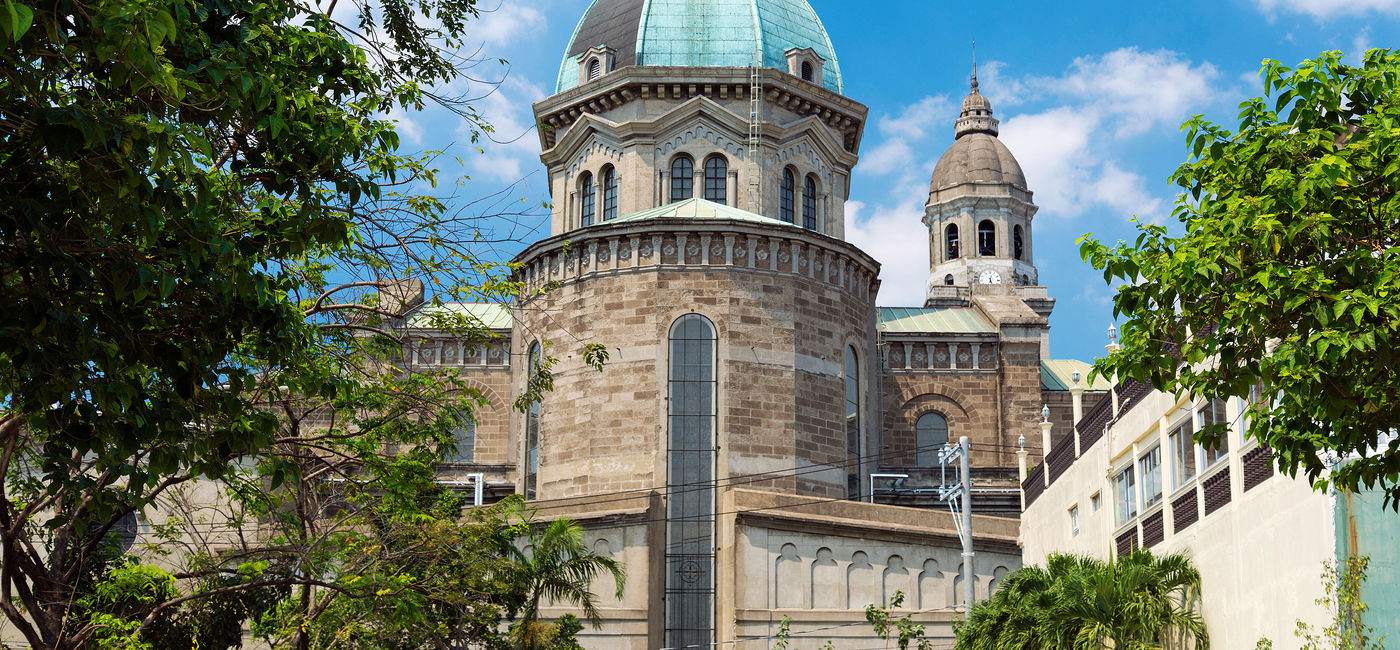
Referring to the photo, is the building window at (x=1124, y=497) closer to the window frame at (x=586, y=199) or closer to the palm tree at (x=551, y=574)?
the palm tree at (x=551, y=574)

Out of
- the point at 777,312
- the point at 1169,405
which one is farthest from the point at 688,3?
the point at 1169,405

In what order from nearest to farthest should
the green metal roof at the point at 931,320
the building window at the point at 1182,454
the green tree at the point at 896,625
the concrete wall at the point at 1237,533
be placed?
the concrete wall at the point at 1237,533 → the building window at the point at 1182,454 → the green tree at the point at 896,625 → the green metal roof at the point at 931,320

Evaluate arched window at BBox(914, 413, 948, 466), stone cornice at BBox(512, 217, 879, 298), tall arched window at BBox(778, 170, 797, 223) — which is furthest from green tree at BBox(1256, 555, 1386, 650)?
tall arched window at BBox(778, 170, 797, 223)

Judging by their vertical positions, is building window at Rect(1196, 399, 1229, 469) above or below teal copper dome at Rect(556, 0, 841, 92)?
below

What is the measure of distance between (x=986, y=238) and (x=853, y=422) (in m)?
33.0

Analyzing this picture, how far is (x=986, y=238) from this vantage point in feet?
232

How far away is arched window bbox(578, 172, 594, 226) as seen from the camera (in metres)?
45.3

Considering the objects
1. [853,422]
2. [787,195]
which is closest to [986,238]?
[787,195]

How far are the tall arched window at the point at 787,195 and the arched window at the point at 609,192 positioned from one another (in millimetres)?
5232

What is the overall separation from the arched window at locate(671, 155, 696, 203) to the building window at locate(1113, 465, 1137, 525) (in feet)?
→ 66.3

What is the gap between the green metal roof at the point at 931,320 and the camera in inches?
1889

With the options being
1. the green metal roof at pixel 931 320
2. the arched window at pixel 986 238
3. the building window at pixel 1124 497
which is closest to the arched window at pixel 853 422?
the green metal roof at pixel 931 320

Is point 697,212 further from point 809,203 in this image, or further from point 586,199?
point 809,203

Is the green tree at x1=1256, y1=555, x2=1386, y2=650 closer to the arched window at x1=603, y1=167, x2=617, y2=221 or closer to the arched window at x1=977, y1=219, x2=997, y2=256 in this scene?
the arched window at x1=603, y1=167, x2=617, y2=221
